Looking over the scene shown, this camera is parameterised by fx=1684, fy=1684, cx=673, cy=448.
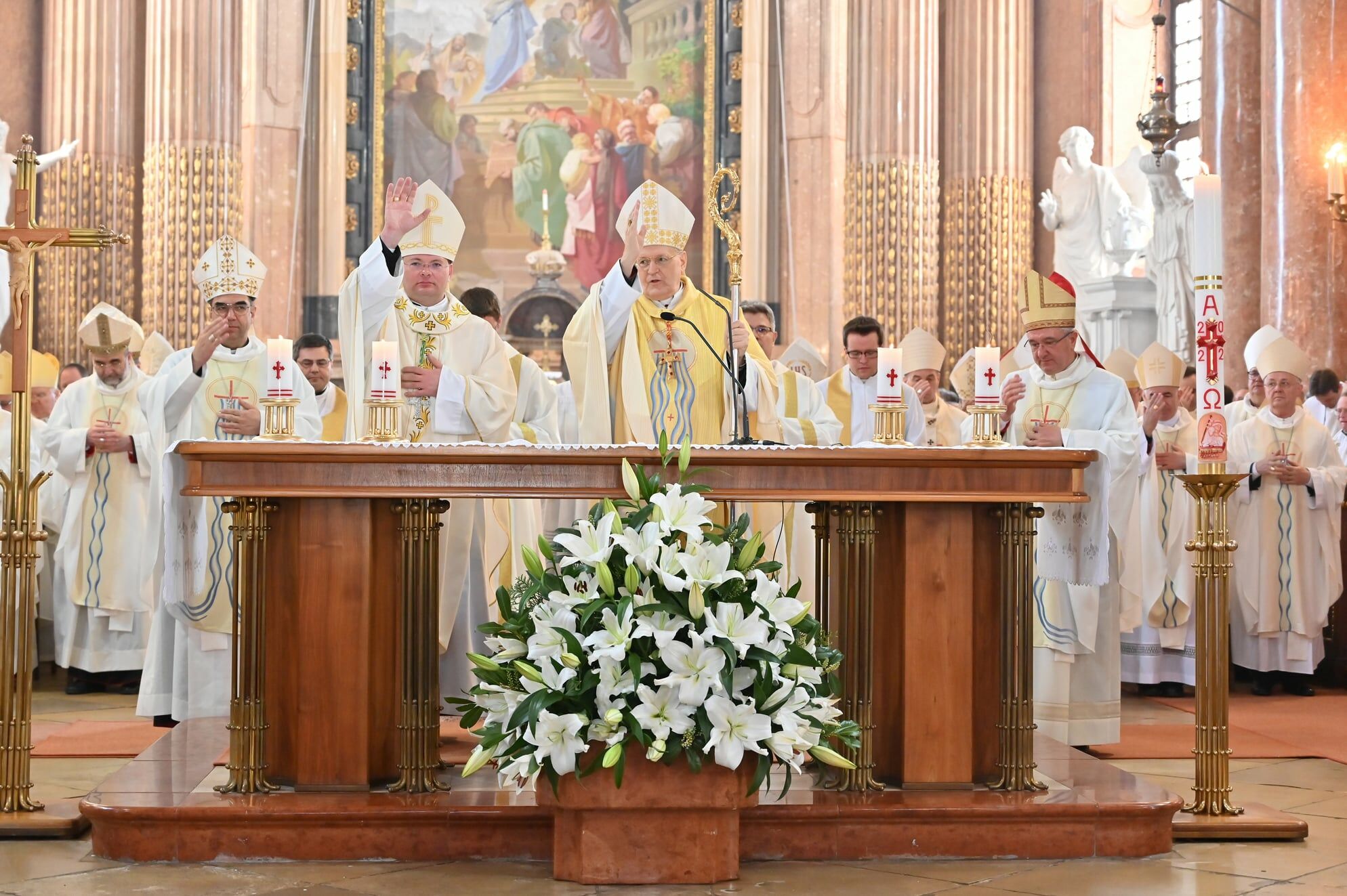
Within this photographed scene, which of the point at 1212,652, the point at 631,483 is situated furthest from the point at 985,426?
the point at 631,483

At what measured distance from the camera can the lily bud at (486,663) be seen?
3867mm

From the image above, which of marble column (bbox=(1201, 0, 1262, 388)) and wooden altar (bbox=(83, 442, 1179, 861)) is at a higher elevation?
marble column (bbox=(1201, 0, 1262, 388))

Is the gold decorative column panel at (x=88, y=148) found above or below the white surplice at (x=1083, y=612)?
above

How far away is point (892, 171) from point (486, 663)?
A: 33.5 feet

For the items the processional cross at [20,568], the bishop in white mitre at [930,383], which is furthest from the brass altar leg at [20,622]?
the bishop in white mitre at [930,383]

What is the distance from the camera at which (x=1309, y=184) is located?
977 centimetres

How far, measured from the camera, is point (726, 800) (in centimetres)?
386

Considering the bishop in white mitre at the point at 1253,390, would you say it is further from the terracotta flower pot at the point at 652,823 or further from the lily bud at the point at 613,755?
the lily bud at the point at 613,755

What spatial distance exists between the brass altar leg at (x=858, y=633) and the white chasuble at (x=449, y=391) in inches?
57.6

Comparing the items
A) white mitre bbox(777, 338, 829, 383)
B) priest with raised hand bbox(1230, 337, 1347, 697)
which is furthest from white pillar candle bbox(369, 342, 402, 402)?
priest with raised hand bbox(1230, 337, 1347, 697)

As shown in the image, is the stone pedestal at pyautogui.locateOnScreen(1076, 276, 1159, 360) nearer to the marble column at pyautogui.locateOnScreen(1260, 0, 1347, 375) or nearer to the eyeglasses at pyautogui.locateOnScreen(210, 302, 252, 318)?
the marble column at pyautogui.locateOnScreen(1260, 0, 1347, 375)

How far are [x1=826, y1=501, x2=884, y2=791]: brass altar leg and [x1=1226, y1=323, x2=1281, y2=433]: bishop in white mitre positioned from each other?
460cm

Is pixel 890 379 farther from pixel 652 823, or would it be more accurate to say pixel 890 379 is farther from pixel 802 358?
pixel 802 358

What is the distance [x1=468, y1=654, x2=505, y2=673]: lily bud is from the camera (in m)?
3.87
